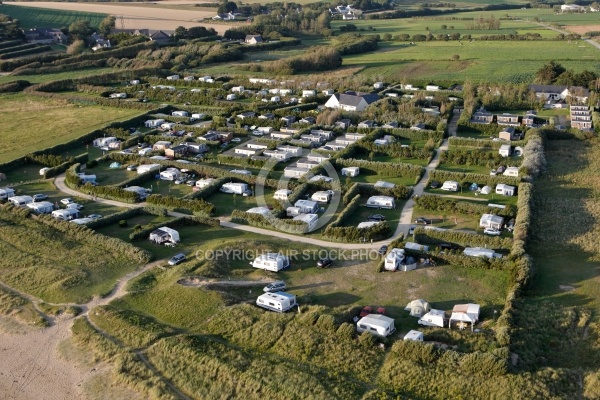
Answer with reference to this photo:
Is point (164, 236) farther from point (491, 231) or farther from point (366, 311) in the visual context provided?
point (491, 231)

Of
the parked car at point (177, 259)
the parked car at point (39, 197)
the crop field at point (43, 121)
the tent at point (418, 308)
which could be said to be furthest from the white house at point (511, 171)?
the crop field at point (43, 121)

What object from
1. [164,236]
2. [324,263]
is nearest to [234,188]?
[164,236]

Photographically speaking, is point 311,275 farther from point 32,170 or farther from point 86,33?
point 86,33

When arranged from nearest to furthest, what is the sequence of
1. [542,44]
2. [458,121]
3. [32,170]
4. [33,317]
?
[33,317] → [32,170] → [458,121] → [542,44]

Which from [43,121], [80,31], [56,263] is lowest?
[56,263]

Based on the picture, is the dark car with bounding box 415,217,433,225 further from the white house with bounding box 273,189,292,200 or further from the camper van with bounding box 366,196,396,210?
the white house with bounding box 273,189,292,200

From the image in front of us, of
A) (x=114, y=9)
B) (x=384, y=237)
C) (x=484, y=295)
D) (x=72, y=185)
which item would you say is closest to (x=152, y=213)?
(x=72, y=185)
